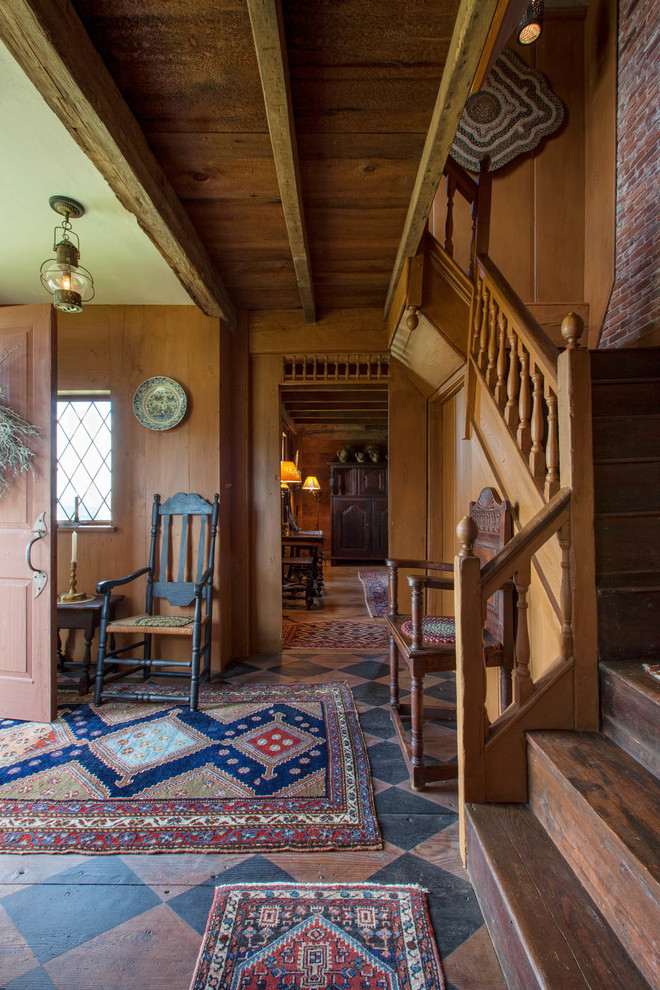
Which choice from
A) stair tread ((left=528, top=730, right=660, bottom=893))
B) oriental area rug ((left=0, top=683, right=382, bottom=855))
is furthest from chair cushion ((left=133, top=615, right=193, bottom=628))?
stair tread ((left=528, top=730, right=660, bottom=893))

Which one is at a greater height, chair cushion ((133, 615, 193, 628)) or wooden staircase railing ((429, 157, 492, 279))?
wooden staircase railing ((429, 157, 492, 279))

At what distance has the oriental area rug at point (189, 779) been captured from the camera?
160cm

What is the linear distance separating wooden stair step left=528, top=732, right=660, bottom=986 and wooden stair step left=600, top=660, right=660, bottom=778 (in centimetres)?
3

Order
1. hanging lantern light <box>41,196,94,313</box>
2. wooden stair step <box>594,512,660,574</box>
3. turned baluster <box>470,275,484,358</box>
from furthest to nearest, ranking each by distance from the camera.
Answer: turned baluster <box>470,275,484,358</box> < hanging lantern light <box>41,196,94,313</box> < wooden stair step <box>594,512,660,574</box>

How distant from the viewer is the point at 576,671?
144 cm

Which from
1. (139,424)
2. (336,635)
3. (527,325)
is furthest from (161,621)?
(527,325)

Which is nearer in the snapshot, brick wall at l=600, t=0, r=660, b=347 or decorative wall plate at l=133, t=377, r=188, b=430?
brick wall at l=600, t=0, r=660, b=347

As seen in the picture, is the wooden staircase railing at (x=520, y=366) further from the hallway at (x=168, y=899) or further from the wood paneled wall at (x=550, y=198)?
the wood paneled wall at (x=550, y=198)

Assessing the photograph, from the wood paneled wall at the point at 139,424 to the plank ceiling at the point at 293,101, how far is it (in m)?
0.87

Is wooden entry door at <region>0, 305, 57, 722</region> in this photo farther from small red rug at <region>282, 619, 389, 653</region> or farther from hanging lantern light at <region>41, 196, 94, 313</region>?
small red rug at <region>282, 619, 389, 653</region>

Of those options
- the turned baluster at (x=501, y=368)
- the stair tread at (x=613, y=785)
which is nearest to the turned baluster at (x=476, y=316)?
the turned baluster at (x=501, y=368)

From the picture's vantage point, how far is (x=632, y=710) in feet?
4.28

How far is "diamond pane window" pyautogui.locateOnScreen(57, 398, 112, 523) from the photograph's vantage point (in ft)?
11.6

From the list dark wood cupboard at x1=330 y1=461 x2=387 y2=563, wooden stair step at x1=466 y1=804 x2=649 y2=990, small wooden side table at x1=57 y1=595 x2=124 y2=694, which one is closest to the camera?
wooden stair step at x1=466 y1=804 x2=649 y2=990
